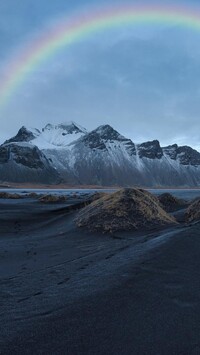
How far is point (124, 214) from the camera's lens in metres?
12.8

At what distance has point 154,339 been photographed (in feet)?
12.6

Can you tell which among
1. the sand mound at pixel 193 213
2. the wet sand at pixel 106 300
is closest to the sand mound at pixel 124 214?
the sand mound at pixel 193 213

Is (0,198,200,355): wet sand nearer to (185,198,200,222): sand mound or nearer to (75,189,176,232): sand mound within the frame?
(75,189,176,232): sand mound

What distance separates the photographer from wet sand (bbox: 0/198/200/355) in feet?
12.4

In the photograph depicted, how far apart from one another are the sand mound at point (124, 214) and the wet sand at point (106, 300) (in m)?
3.25

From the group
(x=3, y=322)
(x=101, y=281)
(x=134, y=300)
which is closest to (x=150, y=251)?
(x=101, y=281)

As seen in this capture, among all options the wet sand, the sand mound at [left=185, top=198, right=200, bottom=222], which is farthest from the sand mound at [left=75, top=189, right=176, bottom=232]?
the wet sand

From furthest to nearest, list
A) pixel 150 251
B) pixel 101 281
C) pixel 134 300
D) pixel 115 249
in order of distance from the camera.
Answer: pixel 115 249 < pixel 150 251 < pixel 101 281 < pixel 134 300

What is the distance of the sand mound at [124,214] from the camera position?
12359 mm

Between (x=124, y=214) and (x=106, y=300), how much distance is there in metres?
7.91

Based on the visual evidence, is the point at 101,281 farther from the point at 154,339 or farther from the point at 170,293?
the point at 154,339

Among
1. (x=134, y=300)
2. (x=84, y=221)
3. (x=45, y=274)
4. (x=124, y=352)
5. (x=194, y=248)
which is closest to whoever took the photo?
(x=124, y=352)

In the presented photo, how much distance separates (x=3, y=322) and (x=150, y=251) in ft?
12.3

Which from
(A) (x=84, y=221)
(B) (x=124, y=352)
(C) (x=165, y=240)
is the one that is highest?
(A) (x=84, y=221)
